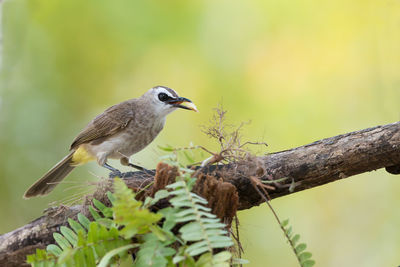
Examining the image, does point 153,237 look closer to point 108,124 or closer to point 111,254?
point 111,254

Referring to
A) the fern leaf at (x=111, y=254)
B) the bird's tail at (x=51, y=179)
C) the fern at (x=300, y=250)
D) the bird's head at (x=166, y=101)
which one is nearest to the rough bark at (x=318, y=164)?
the fern at (x=300, y=250)

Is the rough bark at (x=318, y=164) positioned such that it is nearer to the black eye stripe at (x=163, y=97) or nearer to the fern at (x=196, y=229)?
the fern at (x=196, y=229)

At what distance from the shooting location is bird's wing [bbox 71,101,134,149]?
16.7 feet

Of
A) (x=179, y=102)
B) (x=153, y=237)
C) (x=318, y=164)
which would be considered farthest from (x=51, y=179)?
(x=153, y=237)

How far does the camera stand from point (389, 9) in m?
6.35

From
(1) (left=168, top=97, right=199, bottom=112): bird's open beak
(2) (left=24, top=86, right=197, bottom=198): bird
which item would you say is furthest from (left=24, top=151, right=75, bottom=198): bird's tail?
(1) (left=168, top=97, right=199, bottom=112): bird's open beak

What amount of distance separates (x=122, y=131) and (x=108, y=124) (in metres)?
0.18

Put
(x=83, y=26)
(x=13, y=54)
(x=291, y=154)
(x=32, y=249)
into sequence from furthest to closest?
(x=83, y=26)
(x=13, y=54)
(x=32, y=249)
(x=291, y=154)

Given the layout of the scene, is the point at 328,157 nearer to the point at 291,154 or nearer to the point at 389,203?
the point at 291,154

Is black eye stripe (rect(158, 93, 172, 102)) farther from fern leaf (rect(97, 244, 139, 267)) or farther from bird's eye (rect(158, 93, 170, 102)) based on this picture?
fern leaf (rect(97, 244, 139, 267))

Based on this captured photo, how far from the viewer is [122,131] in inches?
200

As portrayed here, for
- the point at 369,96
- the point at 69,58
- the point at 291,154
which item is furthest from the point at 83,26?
the point at 291,154

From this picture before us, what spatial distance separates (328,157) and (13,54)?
479 centimetres

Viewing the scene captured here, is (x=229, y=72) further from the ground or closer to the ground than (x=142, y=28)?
closer to the ground
